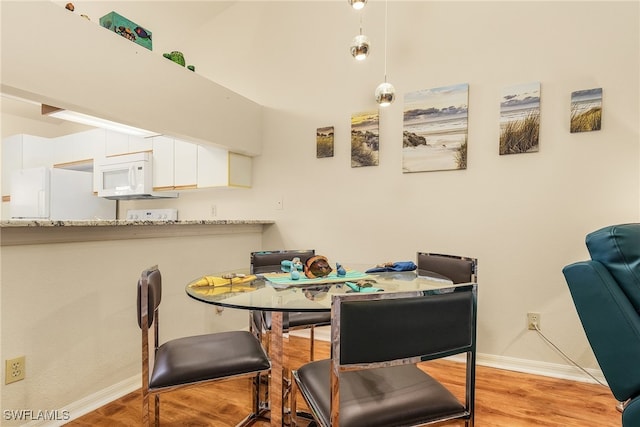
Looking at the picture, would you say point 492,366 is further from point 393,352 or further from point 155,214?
point 155,214

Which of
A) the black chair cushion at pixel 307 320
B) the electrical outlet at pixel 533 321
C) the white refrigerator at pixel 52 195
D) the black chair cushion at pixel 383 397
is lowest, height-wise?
the electrical outlet at pixel 533 321

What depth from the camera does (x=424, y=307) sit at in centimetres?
95

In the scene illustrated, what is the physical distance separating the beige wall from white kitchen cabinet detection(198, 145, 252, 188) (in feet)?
0.64

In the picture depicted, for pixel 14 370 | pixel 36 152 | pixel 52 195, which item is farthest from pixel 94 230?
pixel 36 152

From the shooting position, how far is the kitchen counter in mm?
1485

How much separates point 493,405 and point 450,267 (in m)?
0.81

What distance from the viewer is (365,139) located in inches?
109

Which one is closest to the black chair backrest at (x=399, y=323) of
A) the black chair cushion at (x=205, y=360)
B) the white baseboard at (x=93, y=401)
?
the black chair cushion at (x=205, y=360)


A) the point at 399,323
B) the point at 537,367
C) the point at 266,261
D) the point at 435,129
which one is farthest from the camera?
the point at 435,129

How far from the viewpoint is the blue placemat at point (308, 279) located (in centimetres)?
152

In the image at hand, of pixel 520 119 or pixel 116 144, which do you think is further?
pixel 116 144

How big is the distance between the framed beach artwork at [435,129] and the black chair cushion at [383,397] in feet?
5.69

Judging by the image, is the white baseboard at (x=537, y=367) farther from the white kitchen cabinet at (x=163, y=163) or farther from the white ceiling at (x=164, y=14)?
the white ceiling at (x=164, y=14)

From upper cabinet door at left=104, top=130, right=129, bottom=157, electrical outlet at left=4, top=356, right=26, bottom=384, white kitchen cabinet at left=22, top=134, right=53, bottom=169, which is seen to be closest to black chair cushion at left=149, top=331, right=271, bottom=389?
electrical outlet at left=4, top=356, right=26, bottom=384
